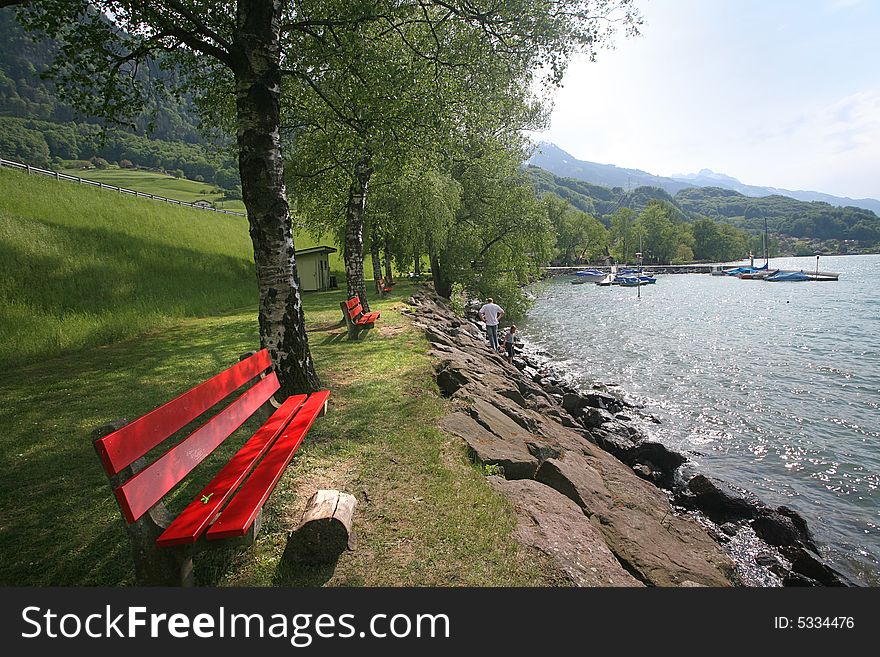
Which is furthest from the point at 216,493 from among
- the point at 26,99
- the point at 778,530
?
the point at 26,99

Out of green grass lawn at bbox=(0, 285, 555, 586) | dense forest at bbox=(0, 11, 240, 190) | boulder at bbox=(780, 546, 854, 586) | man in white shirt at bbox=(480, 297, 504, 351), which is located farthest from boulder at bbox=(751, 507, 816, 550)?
dense forest at bbox=(0, 11, 240, 190)

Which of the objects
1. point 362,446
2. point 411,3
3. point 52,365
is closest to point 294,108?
point 411,3

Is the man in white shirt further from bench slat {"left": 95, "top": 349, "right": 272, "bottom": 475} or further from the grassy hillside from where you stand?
bench slat {"left": 95, "top": 349, "right": 272, "bottom": 475}

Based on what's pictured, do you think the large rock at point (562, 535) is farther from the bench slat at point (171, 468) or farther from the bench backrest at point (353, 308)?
the bench backrest at point (353, 308)

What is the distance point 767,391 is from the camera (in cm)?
1630

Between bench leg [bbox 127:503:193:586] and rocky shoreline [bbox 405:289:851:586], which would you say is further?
rocky shoreline [bbox 405:289:851:586]

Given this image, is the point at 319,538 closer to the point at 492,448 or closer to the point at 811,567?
the point at 492,448

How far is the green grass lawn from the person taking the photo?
358 cm

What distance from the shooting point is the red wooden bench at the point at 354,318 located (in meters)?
12.5

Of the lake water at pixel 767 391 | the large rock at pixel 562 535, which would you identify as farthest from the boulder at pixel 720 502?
the large rock at pixel 562 535

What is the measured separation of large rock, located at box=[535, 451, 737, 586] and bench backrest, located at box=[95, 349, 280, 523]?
4.02m

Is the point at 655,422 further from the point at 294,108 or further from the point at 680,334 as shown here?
the point at 680,334

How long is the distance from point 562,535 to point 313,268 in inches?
1194

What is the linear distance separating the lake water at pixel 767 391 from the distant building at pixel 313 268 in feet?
48.7
